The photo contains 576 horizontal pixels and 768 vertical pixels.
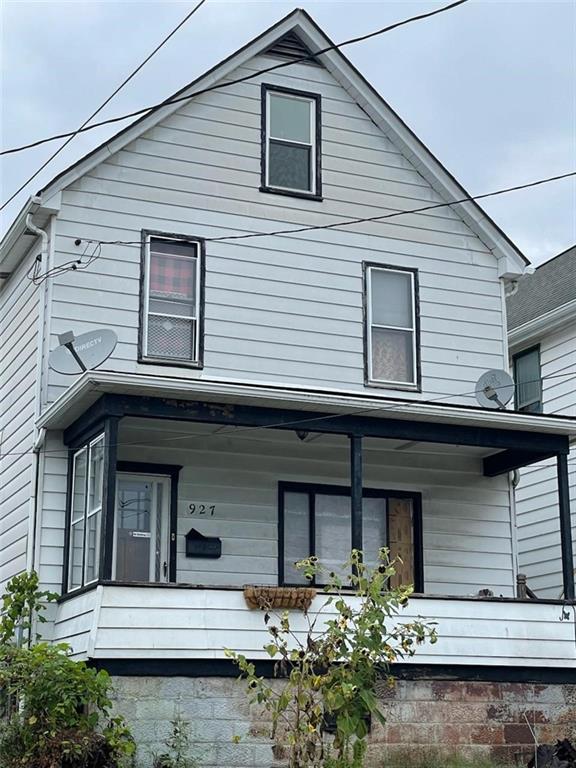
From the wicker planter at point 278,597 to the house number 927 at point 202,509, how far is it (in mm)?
2690

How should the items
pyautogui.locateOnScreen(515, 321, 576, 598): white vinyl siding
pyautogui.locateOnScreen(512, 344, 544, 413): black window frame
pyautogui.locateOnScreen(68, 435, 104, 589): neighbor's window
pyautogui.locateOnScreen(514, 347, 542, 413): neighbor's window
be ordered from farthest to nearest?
pyautogui.locateOnScreen(514, 347, 542, 413): neighbor's window < pyautogui.locateOnScreen(512, 344, 544, 413): black window frame < pyautogui.locateOnScreen(515, 321, 576, 598): white vinyl siding < pyautogui.locateOnScreen(68, 435, 104, 589): neighbor's window

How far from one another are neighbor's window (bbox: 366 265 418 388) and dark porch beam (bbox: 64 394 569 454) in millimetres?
2038

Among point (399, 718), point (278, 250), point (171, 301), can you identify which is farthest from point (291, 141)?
point (399, 718)

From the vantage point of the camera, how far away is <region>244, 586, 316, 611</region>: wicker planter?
514 inches

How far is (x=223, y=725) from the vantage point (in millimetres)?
12695

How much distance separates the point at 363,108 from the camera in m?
17.9

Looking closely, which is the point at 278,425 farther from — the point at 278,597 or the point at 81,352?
the point at 81,352

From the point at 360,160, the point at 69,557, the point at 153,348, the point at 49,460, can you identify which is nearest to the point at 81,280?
the point at 153,348

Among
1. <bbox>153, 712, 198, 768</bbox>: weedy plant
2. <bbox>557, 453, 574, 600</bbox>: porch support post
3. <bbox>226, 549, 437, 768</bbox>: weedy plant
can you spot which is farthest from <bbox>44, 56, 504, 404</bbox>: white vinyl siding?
<bbox>226, 549, 437, 768</bbox>: weedy plant

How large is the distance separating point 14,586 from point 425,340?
6.73m

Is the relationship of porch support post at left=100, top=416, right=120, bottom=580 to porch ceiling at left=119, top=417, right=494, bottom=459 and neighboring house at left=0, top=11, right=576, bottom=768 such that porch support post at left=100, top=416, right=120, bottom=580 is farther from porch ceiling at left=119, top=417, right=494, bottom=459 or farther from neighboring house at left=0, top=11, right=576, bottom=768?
porch ceiling at left=119, top=417, right=494, bottom=459

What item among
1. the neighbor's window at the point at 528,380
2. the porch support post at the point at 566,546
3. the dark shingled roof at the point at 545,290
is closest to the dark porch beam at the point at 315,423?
the porch support post at the point at 566,546

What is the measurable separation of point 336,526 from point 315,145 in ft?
17.7

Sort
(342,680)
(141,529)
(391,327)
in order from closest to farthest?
1. (342,680)
2. (141,529)
3. (391,327)
